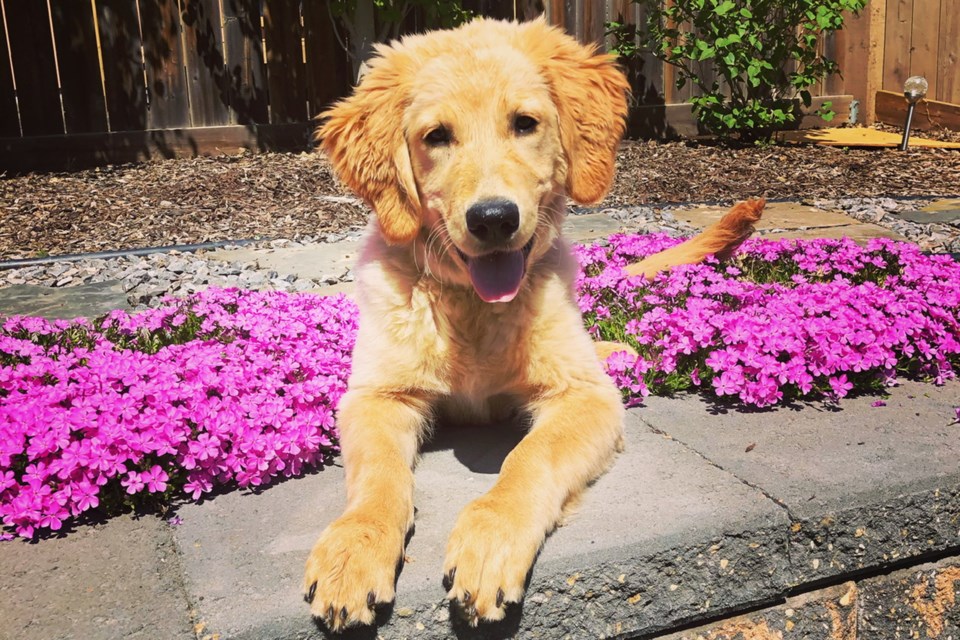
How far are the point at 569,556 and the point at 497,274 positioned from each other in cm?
87

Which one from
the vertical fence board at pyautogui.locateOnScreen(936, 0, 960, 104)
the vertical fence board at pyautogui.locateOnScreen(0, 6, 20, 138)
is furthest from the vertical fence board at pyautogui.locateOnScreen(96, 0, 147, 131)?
the vertical fence board at pyautogui.locateOnScreen(936, 0, 960, 104)

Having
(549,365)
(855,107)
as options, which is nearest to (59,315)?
(549,365)

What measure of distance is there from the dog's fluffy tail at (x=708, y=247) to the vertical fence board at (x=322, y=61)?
5.57 metres

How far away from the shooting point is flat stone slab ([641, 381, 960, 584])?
2426 mm

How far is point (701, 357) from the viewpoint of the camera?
3.43m

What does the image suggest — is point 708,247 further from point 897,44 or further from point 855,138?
point 897,44

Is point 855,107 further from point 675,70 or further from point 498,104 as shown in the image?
point 498,104

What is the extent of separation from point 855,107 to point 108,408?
10968mm

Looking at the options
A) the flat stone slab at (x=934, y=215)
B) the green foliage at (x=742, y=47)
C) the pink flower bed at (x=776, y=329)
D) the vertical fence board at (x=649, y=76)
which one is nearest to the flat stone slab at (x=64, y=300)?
the pink flower bed at (x=776, y=329)

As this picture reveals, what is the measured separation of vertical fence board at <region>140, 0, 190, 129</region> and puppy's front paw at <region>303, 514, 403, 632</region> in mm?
7773

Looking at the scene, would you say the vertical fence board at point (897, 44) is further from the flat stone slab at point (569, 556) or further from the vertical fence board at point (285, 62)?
the flat stone slab at point (569, 556)

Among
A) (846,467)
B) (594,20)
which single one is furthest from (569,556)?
(594,20)

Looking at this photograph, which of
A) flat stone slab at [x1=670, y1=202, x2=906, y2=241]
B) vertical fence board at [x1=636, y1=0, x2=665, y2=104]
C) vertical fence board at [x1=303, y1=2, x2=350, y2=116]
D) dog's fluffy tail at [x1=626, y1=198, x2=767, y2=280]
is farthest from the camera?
vertical fence board at [x1=636, y1=0, x2=665, y2=104]

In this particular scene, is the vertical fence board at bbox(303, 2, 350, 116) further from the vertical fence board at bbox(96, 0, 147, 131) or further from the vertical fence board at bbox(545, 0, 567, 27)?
the vertical fence board at bbox(545, 0, 567, 27)
